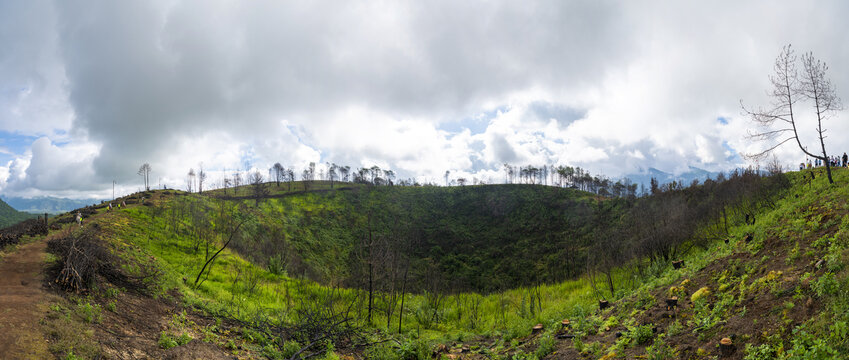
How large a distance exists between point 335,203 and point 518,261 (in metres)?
49.7

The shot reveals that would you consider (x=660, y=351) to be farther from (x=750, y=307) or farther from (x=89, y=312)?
(x=89, y=312)

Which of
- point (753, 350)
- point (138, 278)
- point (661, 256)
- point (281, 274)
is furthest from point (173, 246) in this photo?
point (661, 256)

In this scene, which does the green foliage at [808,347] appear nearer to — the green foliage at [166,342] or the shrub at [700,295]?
the shrub at [700,295]

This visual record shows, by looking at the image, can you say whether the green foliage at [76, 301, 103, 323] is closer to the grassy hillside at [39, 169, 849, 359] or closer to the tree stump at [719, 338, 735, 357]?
the grassy hillside at [39, 169, 849, 359]

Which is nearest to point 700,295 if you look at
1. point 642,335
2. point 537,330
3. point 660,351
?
point 642,335

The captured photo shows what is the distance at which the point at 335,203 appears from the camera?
281 feet

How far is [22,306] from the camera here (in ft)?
19.4

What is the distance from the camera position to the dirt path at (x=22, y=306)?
4.74 m

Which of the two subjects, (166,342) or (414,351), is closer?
(166,342)

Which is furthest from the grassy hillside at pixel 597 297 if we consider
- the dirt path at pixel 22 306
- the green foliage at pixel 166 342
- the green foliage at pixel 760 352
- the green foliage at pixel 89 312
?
the dirt path at pixel 22 306

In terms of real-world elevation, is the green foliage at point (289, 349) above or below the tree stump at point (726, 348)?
below

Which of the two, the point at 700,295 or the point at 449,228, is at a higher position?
the point at 700,295

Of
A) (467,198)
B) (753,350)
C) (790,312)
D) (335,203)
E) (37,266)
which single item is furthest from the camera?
(467,198)

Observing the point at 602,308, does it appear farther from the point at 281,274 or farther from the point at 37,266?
the point at 281,274
